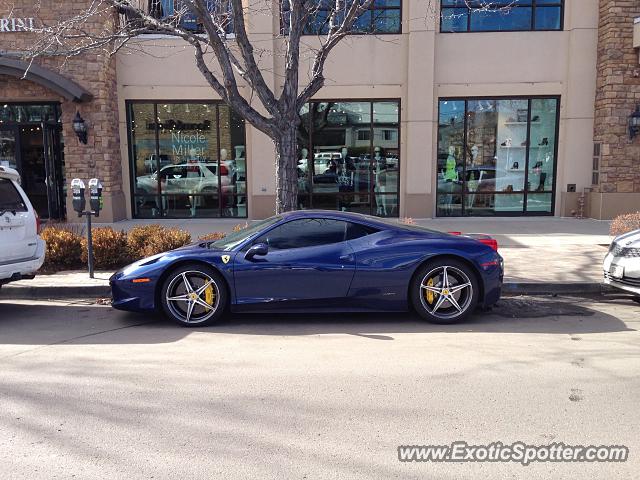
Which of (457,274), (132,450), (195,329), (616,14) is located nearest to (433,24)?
(616,14)

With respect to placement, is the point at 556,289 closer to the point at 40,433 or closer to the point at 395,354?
the point at 395,354

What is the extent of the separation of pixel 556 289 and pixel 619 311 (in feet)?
3.45

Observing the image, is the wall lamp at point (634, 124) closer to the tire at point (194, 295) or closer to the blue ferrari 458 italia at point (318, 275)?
the blue ferrari 458 italia at point (318, 275)

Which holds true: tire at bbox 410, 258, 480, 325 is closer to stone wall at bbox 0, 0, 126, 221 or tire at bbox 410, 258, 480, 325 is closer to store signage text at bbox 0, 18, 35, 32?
stone wall at bbox 0, 0, 126, 221

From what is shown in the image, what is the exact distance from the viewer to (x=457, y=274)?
6430 millimetres

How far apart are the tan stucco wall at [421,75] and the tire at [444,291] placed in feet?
29.8

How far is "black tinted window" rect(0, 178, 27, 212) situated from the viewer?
23.0ft

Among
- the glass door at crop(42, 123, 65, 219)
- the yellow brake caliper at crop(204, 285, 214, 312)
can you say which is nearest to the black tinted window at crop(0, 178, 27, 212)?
the yellow brake caliper at crop(204, 285, 214, 312)

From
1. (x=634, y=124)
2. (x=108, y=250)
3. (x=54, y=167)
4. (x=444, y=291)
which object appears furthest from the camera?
(x=54, y=167)

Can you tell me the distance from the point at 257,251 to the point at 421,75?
33.7 ft

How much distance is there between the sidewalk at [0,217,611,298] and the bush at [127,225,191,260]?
68cm

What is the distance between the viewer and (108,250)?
9211 millimetres

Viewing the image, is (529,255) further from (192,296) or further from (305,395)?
(305,395)

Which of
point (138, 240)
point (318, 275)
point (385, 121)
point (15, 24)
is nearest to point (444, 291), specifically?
point (318, 275)
